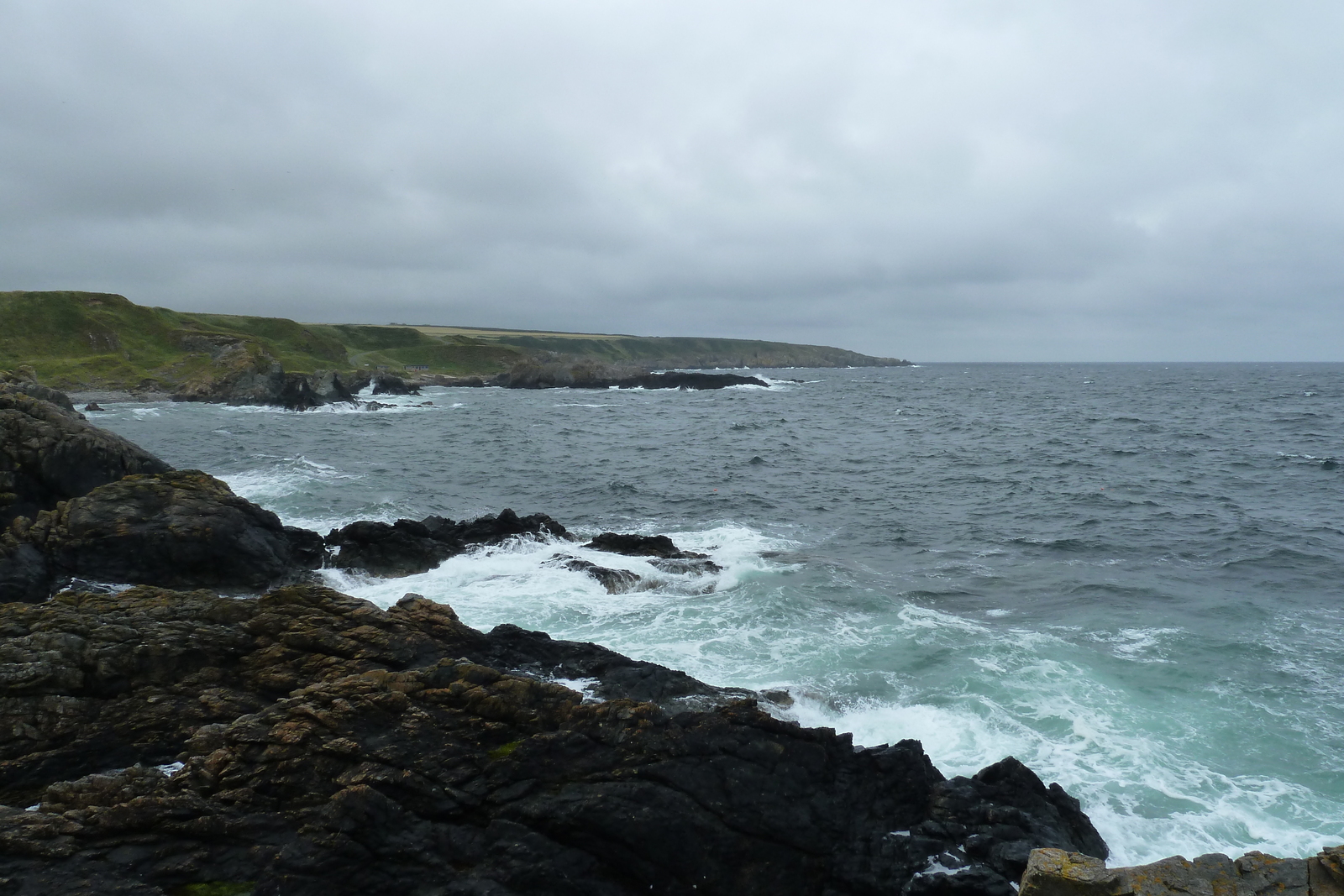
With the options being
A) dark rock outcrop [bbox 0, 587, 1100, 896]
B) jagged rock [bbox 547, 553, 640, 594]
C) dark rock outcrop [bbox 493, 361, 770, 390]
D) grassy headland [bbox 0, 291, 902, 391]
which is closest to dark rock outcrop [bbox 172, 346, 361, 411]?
grassy headland [bbox 0, 291, 902, 391]

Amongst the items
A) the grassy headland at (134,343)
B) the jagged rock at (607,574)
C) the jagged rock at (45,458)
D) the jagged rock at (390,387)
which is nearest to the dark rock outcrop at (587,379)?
the grassy headland at (134,343)

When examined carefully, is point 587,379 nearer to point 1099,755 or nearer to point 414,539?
point 414,539

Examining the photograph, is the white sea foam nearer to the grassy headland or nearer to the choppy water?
the choppy water

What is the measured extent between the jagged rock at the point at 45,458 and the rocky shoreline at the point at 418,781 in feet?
40.1

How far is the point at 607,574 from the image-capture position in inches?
818

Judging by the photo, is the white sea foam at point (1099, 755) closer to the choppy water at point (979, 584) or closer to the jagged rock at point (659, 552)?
the choppy water at point (979, 584)

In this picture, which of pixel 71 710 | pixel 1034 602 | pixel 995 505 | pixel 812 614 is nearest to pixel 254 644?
pixel 71 710

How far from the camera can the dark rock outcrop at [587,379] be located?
125875mm

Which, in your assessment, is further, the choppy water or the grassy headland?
the grassy headland

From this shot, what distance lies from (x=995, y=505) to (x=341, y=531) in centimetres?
2535

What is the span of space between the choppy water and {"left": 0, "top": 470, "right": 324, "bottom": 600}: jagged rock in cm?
270

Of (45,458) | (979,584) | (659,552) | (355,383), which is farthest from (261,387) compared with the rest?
(979,584)

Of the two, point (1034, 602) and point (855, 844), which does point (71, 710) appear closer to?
point (855, 844)

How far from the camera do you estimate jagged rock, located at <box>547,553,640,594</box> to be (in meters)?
20.4
